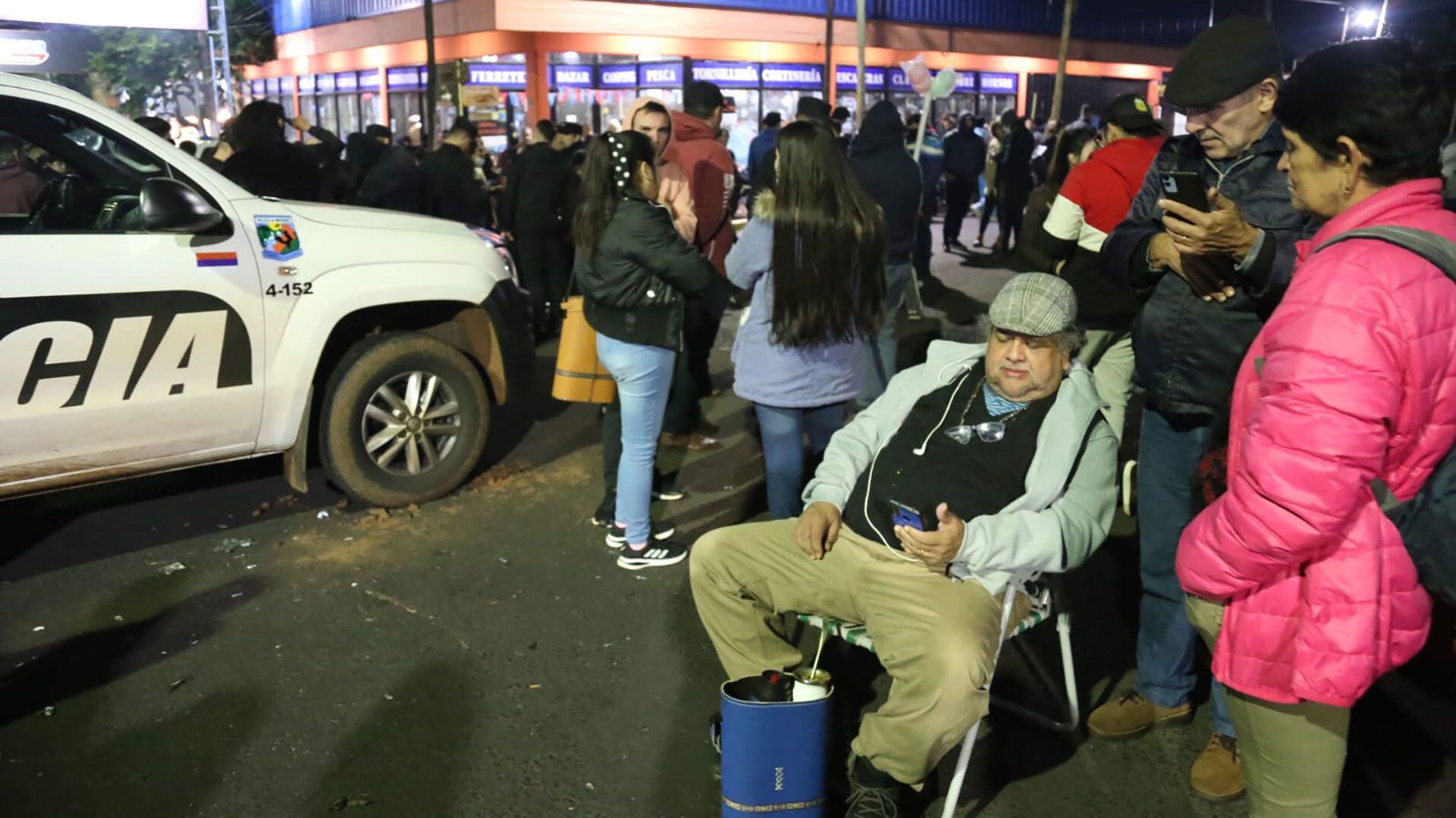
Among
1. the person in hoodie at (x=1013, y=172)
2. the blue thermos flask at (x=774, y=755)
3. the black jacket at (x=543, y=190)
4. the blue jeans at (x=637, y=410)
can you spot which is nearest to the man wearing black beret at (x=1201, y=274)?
the blue thermos flask at (x=774, y=755)

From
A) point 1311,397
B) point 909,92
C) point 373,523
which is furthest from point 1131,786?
point 909,92

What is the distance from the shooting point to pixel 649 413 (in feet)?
15.1

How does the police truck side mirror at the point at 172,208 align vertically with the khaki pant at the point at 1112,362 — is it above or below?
above

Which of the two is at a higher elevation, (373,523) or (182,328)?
(182,328)

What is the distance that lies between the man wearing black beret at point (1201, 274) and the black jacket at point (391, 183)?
7.72 m

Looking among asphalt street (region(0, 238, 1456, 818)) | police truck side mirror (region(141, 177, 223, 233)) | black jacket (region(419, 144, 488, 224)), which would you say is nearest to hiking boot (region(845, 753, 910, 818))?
asphalt street (region(0, 238, 1456, 818))

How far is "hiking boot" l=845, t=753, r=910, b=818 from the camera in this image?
2917mm

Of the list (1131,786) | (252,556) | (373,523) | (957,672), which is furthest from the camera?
(373,523)

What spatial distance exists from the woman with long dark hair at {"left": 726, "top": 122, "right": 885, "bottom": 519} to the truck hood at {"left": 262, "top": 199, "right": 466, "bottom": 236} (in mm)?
2065

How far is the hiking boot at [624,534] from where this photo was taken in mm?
4918

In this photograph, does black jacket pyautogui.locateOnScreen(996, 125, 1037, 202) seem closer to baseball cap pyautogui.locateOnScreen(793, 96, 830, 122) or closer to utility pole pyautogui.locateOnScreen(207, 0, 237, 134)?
baseball cap pyautogui.locateOnScreen(793, 96, 830, 122)

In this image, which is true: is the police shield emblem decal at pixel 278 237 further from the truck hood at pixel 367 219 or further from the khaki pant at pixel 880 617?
the khaki pant at pixel 880 617

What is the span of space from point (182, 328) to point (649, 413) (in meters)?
1.95

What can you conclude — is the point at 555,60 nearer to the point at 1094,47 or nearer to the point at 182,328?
the point at 1094,47
